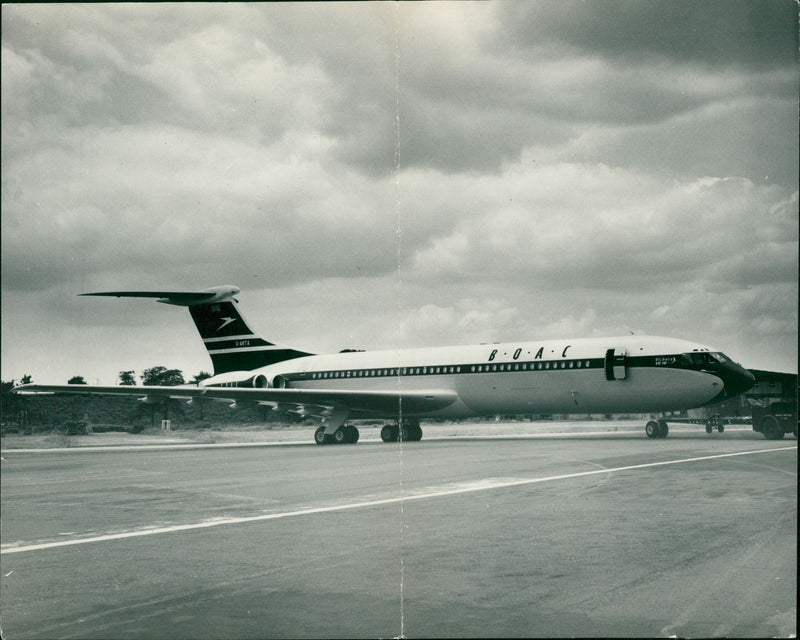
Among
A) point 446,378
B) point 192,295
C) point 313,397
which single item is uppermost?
point 192,295

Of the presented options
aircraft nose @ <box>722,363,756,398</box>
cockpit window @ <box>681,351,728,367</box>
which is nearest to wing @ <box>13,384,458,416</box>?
cockpit window @ <box>681,351,728,367</box>

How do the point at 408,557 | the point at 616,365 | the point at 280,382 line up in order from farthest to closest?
the point at 280,382 → the point at 616,365 → the point at 408,557

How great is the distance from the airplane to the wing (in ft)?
0.14

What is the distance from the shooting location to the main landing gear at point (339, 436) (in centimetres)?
3050

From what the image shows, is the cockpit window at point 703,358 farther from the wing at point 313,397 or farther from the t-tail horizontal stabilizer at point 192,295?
the t-tail horizontal stabilizer at point 192,295

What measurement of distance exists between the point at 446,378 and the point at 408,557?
2350cm

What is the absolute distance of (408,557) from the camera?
715 centimetres

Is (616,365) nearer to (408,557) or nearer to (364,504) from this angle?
(364,504)

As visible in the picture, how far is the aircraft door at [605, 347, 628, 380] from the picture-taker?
2620 centimetres

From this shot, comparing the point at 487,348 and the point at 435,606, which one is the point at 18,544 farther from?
→ the point at 487,348

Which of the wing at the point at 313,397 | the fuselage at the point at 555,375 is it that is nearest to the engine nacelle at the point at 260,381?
the fuselage at the point at 555,375

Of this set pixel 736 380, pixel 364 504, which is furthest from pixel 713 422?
pixel 364 504

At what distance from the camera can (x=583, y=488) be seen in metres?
12.1

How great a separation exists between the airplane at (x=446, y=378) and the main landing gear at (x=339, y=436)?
0.04 meters
